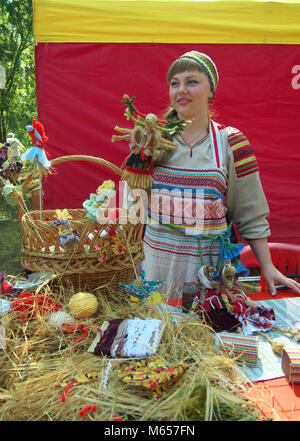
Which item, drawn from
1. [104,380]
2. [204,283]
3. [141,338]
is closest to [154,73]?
[204,283]

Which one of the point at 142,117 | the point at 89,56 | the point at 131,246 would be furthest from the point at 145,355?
the point at 89,56

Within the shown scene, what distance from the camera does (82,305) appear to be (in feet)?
2.87

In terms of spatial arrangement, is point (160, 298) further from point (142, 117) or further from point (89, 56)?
point (89, 56)

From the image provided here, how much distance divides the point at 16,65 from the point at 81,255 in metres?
7.01

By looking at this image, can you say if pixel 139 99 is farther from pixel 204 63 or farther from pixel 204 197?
pixel 204 197

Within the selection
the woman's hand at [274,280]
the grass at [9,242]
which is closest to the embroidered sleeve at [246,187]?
the woman's hand at [274,280]

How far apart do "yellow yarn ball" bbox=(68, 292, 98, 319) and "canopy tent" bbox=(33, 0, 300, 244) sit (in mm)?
2104

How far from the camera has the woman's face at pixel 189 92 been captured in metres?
1.17

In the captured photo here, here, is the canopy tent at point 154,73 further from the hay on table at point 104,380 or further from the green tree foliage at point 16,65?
the green tree foliage at point 16,65

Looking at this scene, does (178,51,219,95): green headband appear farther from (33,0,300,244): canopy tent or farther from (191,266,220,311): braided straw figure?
(33,0,300,244): canopy tent

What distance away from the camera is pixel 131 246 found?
0.97 meters

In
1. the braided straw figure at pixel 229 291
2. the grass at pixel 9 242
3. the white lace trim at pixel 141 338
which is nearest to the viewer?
the white lace trim at pixel 141 338

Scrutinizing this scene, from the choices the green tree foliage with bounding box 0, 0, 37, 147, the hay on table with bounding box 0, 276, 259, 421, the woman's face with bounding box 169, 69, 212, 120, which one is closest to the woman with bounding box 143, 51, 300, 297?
the woman's face with bounding box 169, 69, 212, 120

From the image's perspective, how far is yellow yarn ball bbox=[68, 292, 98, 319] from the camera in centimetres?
87
